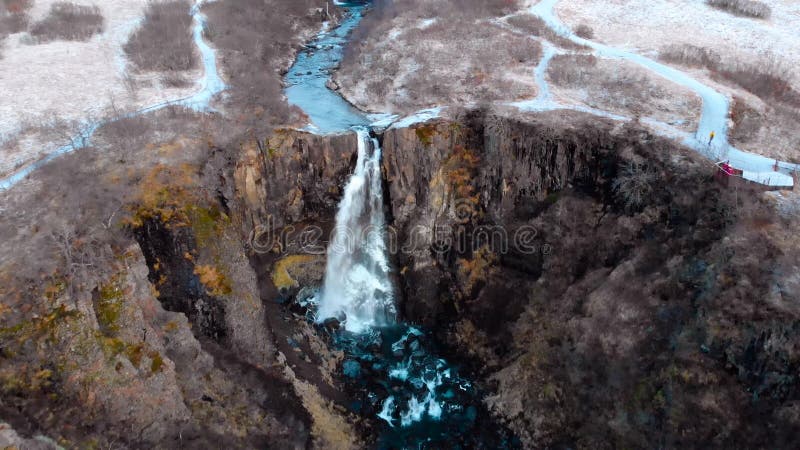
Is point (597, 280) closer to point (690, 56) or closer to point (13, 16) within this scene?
point (690, 56)

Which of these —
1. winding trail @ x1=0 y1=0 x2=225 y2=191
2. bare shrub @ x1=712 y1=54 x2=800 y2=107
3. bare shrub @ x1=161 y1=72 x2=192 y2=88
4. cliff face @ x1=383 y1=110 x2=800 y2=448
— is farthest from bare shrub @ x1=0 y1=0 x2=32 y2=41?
bare shrub @ x1=712 y1=54 x2=800 y2=107

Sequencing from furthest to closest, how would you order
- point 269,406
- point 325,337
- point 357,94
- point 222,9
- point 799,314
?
point 222,9 < point 357,94 < point 325,337 < point 269,406 < point 799,314

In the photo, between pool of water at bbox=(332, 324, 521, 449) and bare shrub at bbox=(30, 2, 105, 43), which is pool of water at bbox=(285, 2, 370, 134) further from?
bare shrub at bbox=(30, 2, 105, 43)

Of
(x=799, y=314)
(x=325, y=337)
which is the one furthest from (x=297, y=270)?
(x=799, y=314)

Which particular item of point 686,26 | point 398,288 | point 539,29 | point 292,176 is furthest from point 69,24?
point 686,26

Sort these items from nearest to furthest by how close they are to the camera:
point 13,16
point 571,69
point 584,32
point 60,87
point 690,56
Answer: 1. point 60,87
2. point 571,69
3. point 690,56
4. point 584,32
5. point 13,16

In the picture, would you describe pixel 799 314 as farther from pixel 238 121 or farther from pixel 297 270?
pixel 238 121
